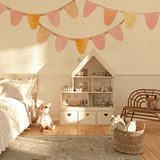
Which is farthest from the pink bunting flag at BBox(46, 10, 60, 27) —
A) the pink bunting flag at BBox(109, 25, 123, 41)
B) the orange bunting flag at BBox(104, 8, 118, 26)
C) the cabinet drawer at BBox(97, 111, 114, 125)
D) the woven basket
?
the woven basket

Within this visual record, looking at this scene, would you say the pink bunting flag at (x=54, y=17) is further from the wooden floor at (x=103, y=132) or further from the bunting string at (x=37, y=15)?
the wooden floor at (x=103, y=132)

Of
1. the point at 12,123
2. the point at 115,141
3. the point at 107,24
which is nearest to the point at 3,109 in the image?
the point at 12,123

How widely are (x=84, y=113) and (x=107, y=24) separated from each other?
6.10 feet

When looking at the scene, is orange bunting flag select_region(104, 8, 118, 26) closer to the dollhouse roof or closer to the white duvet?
the dollhouse roof

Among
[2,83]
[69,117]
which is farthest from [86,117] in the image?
[2,83]

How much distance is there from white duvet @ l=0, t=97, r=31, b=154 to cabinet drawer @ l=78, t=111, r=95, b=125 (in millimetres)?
963

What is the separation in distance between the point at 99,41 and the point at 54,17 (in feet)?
3.41

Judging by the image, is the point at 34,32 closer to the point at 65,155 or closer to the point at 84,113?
the point at 84,113

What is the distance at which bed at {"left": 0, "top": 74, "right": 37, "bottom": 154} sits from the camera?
2.16 metres

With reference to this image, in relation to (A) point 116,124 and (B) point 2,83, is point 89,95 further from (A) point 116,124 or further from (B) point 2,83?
(B) point 2,83

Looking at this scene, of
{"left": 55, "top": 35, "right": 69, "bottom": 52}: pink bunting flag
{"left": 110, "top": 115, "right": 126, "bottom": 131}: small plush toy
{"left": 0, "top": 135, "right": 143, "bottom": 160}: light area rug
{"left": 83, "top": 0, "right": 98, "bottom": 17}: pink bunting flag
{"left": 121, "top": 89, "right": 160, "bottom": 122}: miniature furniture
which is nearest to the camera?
{"left": 0, "top": 135, "right": 143, "bottom": 160}: light area rug

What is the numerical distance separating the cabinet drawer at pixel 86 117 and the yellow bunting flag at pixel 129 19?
6.13 ft

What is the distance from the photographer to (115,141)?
86.2 inches

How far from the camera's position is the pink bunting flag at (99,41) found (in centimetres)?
366
